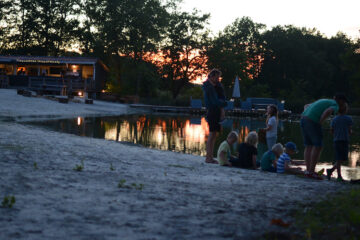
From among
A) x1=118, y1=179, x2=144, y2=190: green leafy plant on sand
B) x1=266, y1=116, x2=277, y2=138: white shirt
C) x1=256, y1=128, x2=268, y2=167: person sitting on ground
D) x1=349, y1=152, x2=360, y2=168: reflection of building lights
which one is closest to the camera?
x1=118, y1=179, x2=144, y2=190: green leafy plant on sand

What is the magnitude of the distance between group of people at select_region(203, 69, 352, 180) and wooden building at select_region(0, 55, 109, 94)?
32142mm

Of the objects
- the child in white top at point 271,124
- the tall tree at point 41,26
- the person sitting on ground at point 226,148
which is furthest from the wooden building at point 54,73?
the person sitting on ground at point 226,148

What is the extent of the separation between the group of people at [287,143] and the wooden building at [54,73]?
32142mm

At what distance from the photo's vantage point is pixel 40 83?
39844mm

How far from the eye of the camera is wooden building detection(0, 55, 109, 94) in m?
39.3

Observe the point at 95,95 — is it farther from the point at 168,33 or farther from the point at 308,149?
the point at 308,149

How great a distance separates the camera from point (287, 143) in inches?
289

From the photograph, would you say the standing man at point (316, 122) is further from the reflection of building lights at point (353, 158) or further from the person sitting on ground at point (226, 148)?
the reflection of building lights at point (353, 158)

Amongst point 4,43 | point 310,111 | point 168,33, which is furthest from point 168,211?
point 4,43

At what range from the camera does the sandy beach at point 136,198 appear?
320cm

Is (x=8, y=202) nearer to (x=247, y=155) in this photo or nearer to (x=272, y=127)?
(x=247, y=155)

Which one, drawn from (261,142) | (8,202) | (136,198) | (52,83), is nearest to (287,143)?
(261,142)

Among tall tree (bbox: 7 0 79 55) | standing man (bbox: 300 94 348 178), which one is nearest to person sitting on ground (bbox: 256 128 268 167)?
standing man (bbox: 300 94 348 178)

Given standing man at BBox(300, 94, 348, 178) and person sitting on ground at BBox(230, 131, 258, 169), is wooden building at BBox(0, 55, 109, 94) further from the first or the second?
standing man at BBox(300, 94, 348, 178)
